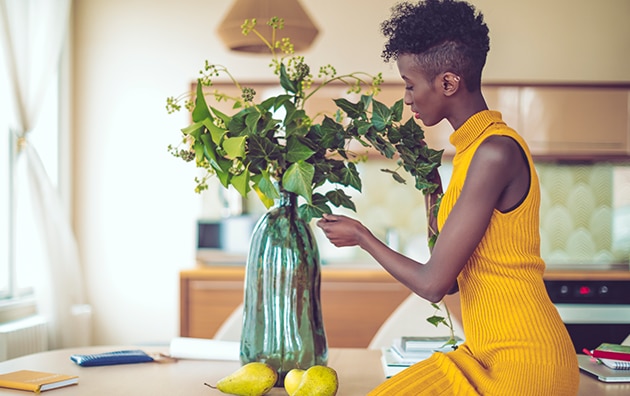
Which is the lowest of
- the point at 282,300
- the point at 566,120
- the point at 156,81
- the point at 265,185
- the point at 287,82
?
the point at 282,300

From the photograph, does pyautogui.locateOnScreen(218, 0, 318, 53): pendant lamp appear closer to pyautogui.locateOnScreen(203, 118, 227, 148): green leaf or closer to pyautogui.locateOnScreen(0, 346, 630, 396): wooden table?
pyautogui.locateOnScreen(203, 118, 227, 148): green leaf

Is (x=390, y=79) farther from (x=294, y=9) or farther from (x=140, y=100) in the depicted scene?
(x=294, y=9)

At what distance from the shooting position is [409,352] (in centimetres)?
195

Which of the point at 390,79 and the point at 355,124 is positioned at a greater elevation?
the point at 390,79

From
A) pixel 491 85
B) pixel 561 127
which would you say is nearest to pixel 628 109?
pixel 561 127

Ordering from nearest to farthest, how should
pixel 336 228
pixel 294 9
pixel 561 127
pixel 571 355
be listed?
pixel 571 355 < pixel 336 228 < pixel 294 9 < pixel 561 127

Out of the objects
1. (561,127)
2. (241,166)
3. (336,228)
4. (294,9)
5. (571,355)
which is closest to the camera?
(571,355)

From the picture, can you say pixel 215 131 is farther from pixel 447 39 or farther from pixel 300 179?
pixel 447 39

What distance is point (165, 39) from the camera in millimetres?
4926

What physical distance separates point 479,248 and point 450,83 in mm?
325

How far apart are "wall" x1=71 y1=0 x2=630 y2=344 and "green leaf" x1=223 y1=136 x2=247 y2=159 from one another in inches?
127

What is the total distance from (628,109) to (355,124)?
3400 millimetres

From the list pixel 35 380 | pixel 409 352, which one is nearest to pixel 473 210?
pixel 409 352

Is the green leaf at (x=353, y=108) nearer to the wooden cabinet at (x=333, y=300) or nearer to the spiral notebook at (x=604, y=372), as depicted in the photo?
the spiral notebook at (x=604, y=372)
